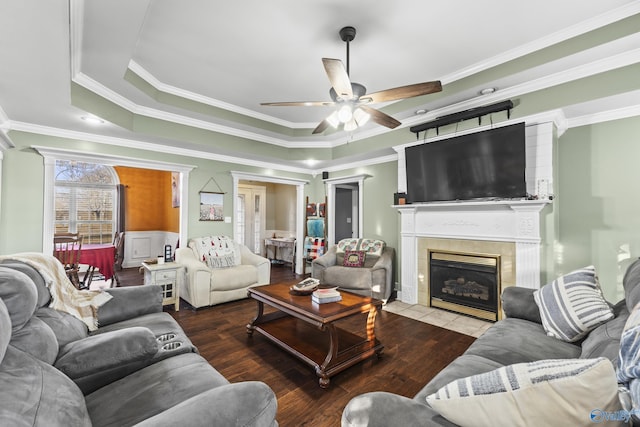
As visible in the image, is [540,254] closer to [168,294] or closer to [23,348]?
[23,348]

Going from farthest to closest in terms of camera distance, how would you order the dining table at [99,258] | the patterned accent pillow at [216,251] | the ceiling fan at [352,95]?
1. the patterned accent pillow at [216,251]
2. the dining table at [99,258]
3. the ceiling fan at [352,95]

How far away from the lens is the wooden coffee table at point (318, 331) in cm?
219

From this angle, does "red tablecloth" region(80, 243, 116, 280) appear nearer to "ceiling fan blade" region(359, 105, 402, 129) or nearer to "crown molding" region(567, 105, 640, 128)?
"ceiling fan blade" region(359, 105, 402, 129)

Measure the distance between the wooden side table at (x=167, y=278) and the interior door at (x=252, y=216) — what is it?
3.93 meters

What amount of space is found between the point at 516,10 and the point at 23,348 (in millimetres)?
3716

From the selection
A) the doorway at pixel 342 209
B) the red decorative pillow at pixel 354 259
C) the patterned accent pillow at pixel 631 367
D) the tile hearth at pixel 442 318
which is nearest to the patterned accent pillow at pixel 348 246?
the red decorative pillow at pixel 354 259

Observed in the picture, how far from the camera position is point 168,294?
12.6ft

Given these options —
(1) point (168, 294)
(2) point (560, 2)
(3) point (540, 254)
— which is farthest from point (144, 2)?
(3) point (540, 254)

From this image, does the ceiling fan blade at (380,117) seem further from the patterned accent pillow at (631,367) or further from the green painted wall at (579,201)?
the patterned accent pillow at (631,367)

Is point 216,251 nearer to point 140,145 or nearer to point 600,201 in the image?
point 140,145

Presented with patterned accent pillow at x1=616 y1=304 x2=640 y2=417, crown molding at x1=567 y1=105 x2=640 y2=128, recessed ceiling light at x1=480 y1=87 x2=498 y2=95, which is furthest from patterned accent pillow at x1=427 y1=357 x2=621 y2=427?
crown molding at x1=567 y1=105 x2=640 y2=128

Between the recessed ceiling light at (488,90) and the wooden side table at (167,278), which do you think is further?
the wooden side table at (167,278)

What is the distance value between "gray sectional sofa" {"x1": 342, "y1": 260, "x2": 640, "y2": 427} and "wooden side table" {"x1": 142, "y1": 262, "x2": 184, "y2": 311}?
341cm

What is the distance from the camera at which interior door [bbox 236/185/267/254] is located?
7.83 metres
